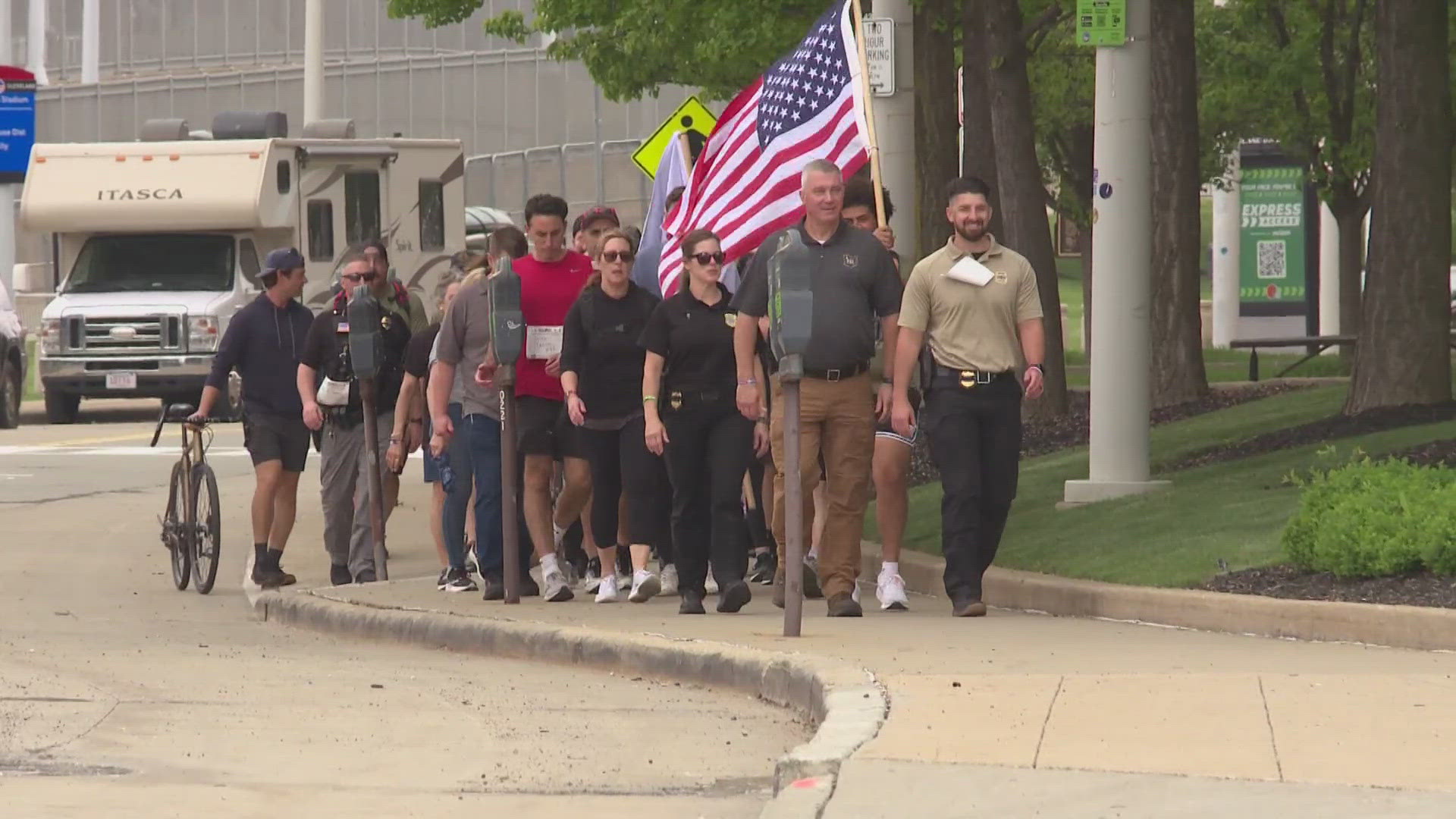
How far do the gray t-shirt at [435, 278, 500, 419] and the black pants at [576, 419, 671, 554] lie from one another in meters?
0.64

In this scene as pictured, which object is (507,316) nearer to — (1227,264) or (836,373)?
(836,373)

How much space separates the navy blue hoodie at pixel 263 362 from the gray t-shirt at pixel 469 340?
1987mm

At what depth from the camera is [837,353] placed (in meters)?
11.8

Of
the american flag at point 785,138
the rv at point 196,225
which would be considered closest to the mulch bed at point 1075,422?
the american flag at point 785,138

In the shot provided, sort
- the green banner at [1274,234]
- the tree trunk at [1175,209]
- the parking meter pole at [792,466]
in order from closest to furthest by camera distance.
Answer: the parking meter pole at [792,466] < the tree trunk at [1175,209] < the green banner at [1274,234]

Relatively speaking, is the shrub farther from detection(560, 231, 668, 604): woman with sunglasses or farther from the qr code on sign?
the qr code on sign

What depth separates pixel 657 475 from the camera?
12.8m

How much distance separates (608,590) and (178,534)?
135 inches

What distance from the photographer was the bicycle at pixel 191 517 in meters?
15.2

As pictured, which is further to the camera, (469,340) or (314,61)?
(314,61)

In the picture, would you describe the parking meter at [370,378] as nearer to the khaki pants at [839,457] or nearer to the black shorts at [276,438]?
the black shorts at [276,438]

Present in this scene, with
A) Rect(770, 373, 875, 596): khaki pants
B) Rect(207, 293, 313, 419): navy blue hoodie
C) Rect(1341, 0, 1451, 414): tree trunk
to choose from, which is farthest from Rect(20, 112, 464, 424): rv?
Rect(770, 373, 875, 596): khaki pants

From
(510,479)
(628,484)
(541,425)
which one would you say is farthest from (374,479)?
(628,484)

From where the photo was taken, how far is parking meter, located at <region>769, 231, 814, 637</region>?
417 inches
